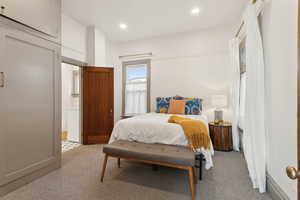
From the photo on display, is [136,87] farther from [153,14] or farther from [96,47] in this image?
[153,14]

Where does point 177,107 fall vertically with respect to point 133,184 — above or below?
above

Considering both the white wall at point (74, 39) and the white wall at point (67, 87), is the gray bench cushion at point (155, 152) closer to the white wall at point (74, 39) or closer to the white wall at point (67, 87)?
the white wall at point (74, 39)

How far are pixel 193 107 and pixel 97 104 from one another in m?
2.45

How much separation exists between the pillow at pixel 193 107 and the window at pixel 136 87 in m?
1.27

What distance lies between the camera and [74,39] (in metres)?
3.51

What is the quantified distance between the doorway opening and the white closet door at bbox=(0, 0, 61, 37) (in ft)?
6.05

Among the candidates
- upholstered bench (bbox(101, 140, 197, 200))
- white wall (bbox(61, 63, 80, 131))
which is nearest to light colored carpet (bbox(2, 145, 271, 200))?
upholstered bench (bbox(101, 140, 197, 200))

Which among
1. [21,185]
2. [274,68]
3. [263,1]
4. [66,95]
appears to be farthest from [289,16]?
[66,95]

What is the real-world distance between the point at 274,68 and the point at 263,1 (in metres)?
0.92

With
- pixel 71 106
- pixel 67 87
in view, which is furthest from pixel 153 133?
pixel 67 87

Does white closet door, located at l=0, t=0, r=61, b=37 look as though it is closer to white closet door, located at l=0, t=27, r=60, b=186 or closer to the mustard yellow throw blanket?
white closet door, located at l=0, t=27, r=60, b=186

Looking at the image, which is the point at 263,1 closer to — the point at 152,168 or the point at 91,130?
the point at 152,168

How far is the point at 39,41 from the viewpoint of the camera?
2.09m

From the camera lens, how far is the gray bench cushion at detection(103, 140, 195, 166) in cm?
172
